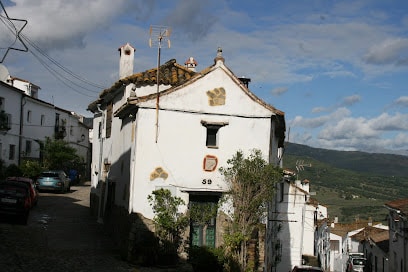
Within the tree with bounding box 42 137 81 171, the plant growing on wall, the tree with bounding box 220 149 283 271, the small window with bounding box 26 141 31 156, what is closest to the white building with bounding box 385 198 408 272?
the tree with bounding box 220 149 283 271

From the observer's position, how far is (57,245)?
18562 mm

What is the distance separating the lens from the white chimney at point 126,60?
27.2m

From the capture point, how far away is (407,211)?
104 feet

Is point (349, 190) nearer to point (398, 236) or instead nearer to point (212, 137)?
point (398, 236)

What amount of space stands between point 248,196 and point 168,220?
3.01 meters

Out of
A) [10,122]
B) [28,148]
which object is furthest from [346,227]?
[10,122]

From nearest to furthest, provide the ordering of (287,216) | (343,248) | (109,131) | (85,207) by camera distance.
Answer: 1. (109,131)
2. (85,207)
3. (287,216)
4. (343,248)

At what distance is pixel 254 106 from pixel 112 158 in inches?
355

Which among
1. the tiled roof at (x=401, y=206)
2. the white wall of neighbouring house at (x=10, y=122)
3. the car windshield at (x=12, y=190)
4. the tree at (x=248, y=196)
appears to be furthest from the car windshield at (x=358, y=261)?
the car windshield at (x=12, y=190)

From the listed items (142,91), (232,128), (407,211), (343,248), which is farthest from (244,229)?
(343,248)

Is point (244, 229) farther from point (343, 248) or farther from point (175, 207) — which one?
point (343, 248)

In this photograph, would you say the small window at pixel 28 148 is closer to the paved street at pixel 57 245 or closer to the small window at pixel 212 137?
the paved street at pixel 57 245

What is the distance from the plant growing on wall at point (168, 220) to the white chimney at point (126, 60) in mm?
10702

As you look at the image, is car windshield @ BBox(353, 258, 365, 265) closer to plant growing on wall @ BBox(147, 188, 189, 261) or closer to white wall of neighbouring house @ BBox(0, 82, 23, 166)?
white wall of neighbouring house @ BBox(0, 82, 23, 166)
